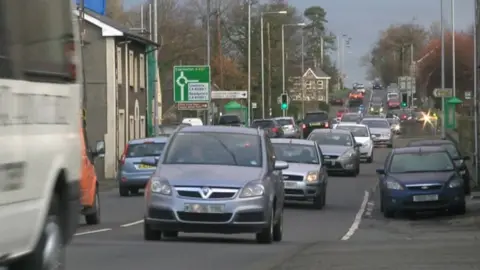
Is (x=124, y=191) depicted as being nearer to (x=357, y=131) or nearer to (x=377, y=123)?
(x=357, y=131)

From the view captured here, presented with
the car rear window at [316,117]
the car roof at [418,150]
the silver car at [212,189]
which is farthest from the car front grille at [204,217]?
the car rear window at [316,117]

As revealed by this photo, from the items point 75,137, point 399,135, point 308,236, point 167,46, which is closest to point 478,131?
point 308,236

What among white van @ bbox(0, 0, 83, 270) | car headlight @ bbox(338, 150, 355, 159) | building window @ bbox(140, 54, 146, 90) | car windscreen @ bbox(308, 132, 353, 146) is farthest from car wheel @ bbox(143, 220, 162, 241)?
building window @ bbox(140, 54, 146, 90)

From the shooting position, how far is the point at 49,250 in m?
9.62

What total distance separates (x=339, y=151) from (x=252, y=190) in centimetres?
2429

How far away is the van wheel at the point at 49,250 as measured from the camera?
9289 millimetres

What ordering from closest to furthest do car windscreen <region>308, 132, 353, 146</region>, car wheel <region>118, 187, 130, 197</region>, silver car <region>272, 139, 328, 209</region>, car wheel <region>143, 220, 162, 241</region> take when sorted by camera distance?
car wheel <region>143, 220, 162, 241</region>
silver car <region>272, 139, 328, 209</region>
car wheel <region>118, 187, 130, 197</region>
car windscreen <region>308, 132, 353, 146</region>

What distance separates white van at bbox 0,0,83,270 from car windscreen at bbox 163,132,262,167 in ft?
19.7

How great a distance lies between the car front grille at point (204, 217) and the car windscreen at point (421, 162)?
1168 cm

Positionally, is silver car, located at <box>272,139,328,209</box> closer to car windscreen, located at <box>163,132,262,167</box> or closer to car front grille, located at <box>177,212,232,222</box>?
car windscreen, located at <box>163,132,262,167</box>

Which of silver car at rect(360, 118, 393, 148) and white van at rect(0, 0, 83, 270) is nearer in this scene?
white van at rect(0, 0, 83, 270)

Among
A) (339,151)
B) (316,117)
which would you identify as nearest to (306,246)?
(339,151)

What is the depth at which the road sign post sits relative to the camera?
48031 millimetres

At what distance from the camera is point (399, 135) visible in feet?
260
